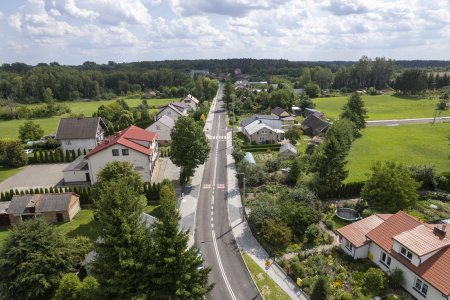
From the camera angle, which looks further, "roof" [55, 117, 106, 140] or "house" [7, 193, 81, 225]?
"roof" [55, 117, 106, 140]

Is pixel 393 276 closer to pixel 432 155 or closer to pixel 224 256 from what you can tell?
pixel 224 256

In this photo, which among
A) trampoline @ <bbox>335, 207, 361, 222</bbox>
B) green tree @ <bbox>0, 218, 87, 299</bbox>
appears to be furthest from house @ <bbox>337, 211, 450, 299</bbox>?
green tree @ <bbox>0, 218, 87, 299</bbox>

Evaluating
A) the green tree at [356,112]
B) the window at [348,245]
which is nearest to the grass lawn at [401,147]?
the green tree at [356,112]

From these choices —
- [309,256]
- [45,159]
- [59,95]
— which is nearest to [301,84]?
[59,95]

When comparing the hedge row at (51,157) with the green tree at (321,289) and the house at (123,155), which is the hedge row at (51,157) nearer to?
the house at (123,155)

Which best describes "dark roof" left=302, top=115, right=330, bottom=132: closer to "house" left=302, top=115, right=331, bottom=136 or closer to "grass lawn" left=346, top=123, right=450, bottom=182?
"house" left=302, top=115, right=331, bottom=136

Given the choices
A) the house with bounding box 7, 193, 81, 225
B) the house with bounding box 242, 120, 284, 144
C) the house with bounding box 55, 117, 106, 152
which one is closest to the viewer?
the house with bounding box 7, 193, 81, 225

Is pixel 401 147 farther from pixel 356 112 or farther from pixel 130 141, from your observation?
pixel 130 141
